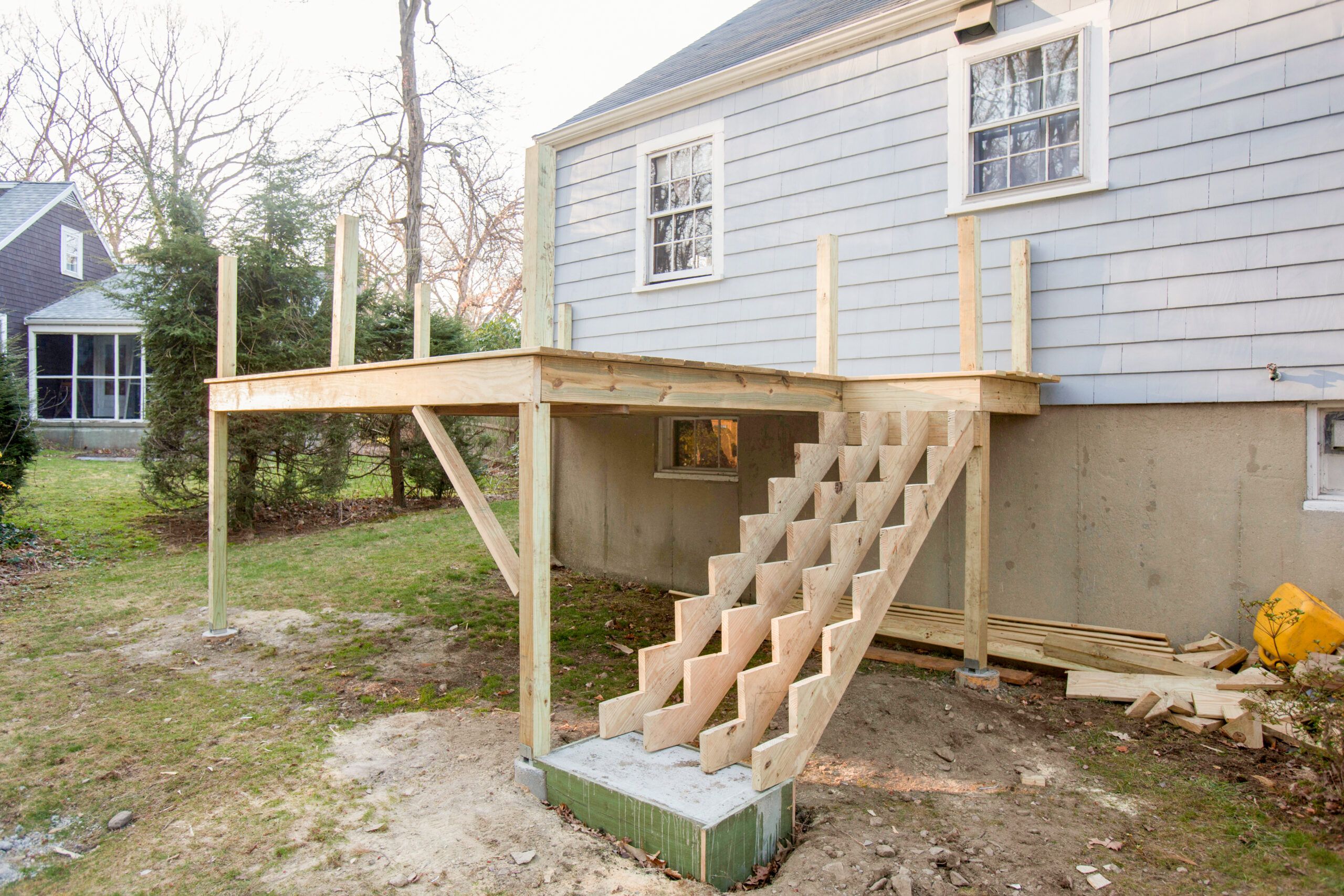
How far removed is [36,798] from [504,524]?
23.2ft

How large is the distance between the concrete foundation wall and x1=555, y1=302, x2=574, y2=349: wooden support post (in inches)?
103

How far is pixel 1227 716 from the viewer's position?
3867mm

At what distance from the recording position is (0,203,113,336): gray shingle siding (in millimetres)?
16562

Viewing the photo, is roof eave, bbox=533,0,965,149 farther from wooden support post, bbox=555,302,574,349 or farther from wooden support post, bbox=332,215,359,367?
wooden support post, bbox=332,215,359,367

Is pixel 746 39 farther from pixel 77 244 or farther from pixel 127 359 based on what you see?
pixel 77 244

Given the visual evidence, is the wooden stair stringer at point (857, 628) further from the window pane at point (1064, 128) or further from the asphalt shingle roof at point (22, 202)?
the asphalt shingle roof at point (22, 202)

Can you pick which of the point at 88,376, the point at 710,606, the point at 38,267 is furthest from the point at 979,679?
the point at 38,267

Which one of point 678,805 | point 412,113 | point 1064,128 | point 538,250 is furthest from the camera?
point 412,113

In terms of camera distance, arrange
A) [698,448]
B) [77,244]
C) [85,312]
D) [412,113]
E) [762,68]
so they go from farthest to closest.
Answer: [77,244], [85,312], [412,113], [698,448], [762,68]

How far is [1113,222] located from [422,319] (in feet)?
15.3

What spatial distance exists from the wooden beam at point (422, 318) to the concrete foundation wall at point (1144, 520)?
2811 millimetres

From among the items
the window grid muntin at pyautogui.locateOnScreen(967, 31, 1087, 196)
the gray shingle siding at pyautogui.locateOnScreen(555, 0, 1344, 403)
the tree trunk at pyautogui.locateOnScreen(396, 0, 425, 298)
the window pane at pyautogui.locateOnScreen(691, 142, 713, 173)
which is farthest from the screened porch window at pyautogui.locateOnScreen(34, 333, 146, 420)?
the window grid muntin at pyautogui.locateOnScreen(967, 31, 1087, 196)

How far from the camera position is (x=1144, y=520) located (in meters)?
4.76

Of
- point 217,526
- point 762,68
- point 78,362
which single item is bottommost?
point 217,526
